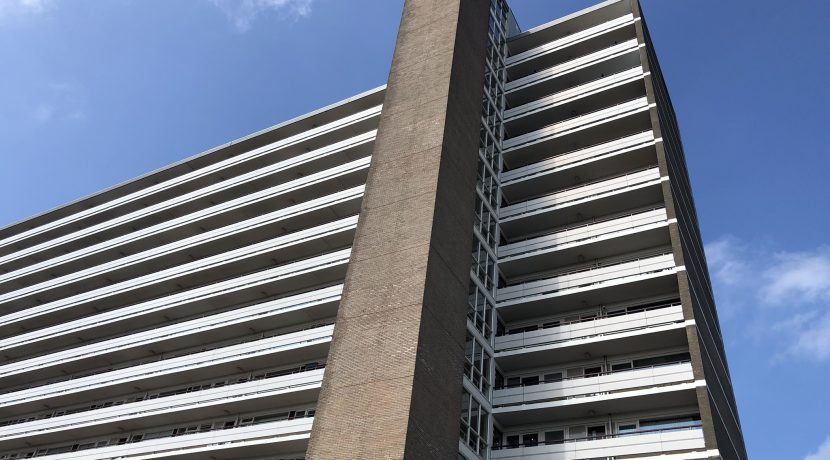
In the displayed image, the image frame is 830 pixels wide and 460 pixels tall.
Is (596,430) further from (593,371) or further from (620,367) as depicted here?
(620,367)

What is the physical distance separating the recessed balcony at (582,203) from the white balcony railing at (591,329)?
21.5 feet

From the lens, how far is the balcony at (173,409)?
33.9 m

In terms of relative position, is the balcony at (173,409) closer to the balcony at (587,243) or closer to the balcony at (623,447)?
the balcony at (623,447)

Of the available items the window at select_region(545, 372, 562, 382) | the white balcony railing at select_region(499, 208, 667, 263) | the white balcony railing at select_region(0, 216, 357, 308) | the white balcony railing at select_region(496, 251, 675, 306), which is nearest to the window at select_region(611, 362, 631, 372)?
the window at select_region(545, 372, 562, 382)

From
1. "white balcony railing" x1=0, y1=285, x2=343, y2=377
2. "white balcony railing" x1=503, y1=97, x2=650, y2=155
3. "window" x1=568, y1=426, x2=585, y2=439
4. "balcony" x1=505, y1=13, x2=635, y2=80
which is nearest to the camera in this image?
"window" x1=568, y1=426, x2=585, y2=439

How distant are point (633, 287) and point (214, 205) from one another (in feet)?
94.4

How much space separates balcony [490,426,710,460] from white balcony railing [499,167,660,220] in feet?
39.9

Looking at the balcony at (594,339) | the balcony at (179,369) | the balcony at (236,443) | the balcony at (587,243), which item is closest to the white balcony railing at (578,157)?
the balcony at (587,243)

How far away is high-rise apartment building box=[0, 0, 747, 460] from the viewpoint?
2847 centimetres

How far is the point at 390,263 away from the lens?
30031 mm

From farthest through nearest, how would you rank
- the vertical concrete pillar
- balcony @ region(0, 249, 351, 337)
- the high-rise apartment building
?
balcony @ region(0, 249, 351, 337)
the high-rise apartment building
the vertical concrete pillar

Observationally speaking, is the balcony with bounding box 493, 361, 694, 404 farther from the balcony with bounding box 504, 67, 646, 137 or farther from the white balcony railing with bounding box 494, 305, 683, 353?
the balcony with bounding box 504, 67, 646, 137

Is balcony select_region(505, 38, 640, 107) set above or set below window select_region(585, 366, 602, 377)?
above

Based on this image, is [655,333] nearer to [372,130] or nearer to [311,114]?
[372,130]
